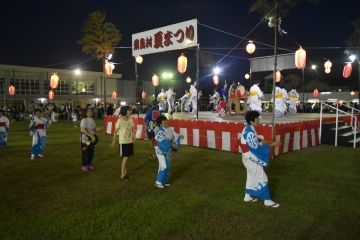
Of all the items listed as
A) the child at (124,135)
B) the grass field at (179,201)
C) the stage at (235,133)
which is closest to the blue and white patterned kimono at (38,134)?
the grass field at (179,201)

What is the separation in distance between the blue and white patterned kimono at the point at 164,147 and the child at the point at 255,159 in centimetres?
155

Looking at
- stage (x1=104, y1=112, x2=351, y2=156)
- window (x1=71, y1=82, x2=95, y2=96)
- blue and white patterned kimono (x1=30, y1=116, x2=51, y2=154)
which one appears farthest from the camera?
window (x1=71, y1=82, x2=95, y2=96)

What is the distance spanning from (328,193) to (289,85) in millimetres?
41526

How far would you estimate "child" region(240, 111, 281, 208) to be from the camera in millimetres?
4656

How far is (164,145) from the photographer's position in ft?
18.5

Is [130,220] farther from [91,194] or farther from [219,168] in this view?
[219,168]

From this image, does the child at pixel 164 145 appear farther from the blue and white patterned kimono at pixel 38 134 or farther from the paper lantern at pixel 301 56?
the paper lantern at pixel 301 56

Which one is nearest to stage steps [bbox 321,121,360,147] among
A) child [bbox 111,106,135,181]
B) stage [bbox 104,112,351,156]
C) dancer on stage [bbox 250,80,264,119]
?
stage [bbox 104,112,351,156]

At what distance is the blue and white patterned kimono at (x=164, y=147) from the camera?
223 inches

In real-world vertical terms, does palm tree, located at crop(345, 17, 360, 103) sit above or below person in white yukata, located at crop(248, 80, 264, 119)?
above

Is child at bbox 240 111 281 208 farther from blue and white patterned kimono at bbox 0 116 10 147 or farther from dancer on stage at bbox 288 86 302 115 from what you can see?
dancer on stage at bbox 288 86 302 115

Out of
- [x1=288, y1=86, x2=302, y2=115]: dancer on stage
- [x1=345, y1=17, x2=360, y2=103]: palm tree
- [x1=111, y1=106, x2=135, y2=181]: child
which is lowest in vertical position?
[x1=111, y1=106, x2=135, y2=181]: child

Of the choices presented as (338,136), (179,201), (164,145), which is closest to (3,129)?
(164,145)

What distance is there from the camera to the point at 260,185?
4.76m
